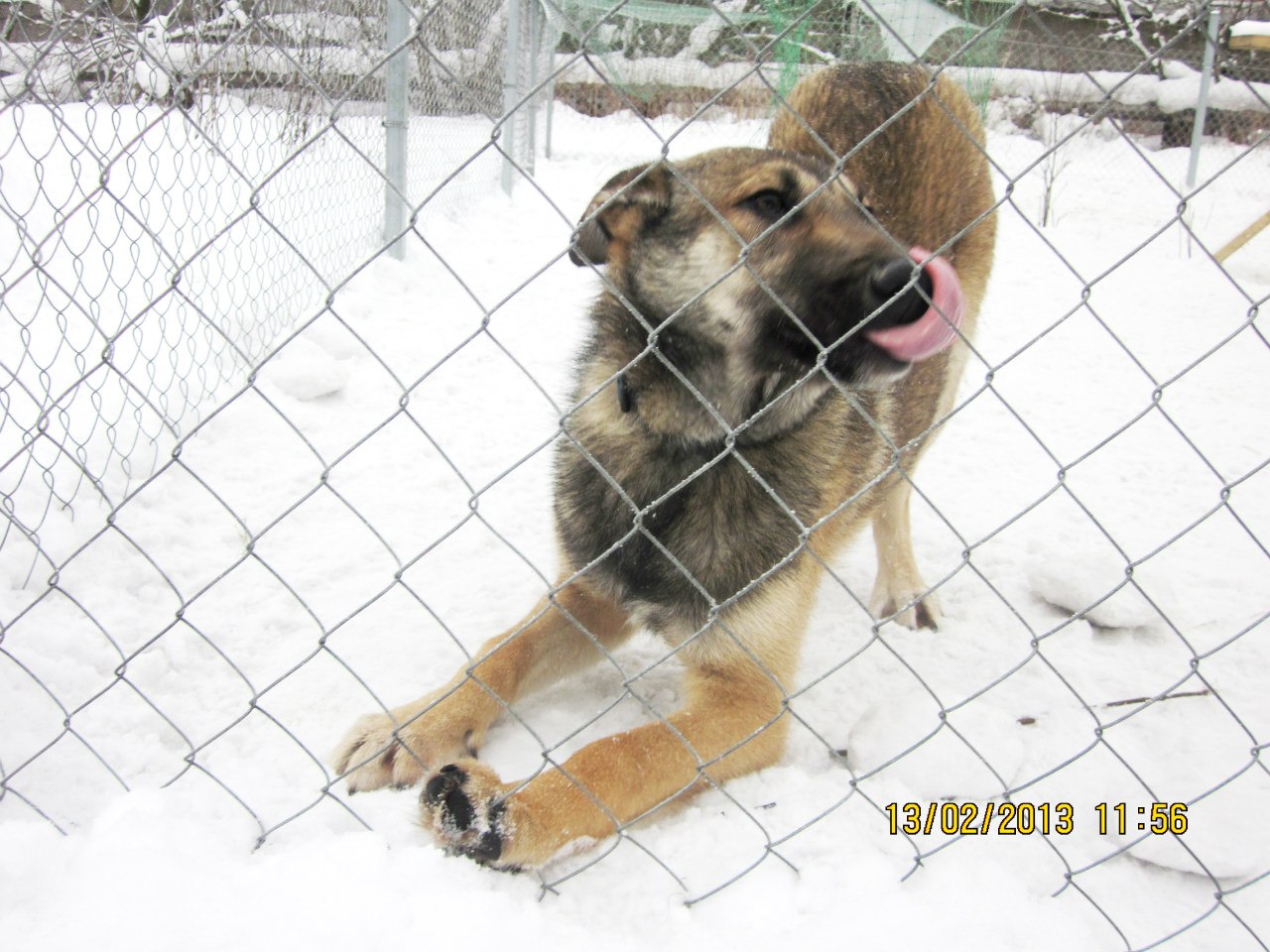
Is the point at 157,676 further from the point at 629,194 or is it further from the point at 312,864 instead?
the point at 629,194

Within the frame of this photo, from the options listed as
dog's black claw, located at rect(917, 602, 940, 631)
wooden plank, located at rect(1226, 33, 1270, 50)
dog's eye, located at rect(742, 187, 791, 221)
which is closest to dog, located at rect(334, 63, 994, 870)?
dog's eye, located at rect(742, 187, 791, 221)

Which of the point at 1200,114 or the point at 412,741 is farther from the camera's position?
the point at 1200,114

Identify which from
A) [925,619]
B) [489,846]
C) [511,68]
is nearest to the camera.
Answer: [489,846]

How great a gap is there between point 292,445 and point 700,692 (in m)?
2.18

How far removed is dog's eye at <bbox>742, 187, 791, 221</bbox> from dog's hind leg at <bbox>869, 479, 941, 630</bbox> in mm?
1503

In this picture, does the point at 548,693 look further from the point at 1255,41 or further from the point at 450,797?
the point at 1255,41

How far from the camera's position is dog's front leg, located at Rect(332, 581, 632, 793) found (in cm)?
209

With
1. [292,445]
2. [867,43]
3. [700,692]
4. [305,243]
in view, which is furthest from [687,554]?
[867,43]

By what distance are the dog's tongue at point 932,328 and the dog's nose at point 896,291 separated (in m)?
0.01
